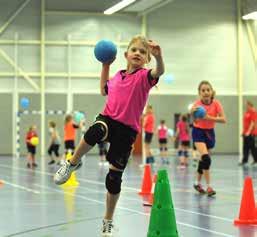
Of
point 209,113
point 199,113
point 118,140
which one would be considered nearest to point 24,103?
point 209,113

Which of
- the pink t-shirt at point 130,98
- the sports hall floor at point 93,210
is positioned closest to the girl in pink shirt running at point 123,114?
the pink t-shirt at point 130,98

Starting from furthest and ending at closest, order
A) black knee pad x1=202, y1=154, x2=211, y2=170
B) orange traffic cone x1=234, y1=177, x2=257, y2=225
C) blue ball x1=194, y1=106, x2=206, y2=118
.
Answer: black knee pad x1=202, y1=154, x2=211, y2=170
blue ball x1=194, y1=106, x2=206, y2=118
orange traffic cone x1=234, y1=177, x2=257, y2=225

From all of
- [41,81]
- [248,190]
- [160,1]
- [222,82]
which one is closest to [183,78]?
[222,82]

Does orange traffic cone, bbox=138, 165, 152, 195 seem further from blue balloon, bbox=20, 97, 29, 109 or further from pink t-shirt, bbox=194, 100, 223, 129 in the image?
blue balloon, bbox=20, 97, 29, 109

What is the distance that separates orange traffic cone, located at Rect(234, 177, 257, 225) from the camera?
340 inches

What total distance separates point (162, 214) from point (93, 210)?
11.5 ft

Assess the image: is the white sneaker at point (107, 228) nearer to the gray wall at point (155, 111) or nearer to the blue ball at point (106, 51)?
the blue ball at point (106, 51)

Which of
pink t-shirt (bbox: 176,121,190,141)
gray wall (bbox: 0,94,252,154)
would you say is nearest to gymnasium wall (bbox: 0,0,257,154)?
gray wall (bbox: 0,94,252,154)

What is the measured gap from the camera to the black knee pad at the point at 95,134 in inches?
263

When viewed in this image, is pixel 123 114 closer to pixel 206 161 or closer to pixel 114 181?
pixel 114 181

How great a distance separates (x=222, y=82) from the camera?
3625cm

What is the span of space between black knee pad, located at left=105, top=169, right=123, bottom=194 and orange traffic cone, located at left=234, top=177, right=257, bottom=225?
2193 millimetres

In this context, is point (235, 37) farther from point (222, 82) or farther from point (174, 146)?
point (174, 146)

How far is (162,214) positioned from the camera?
21.7ft
